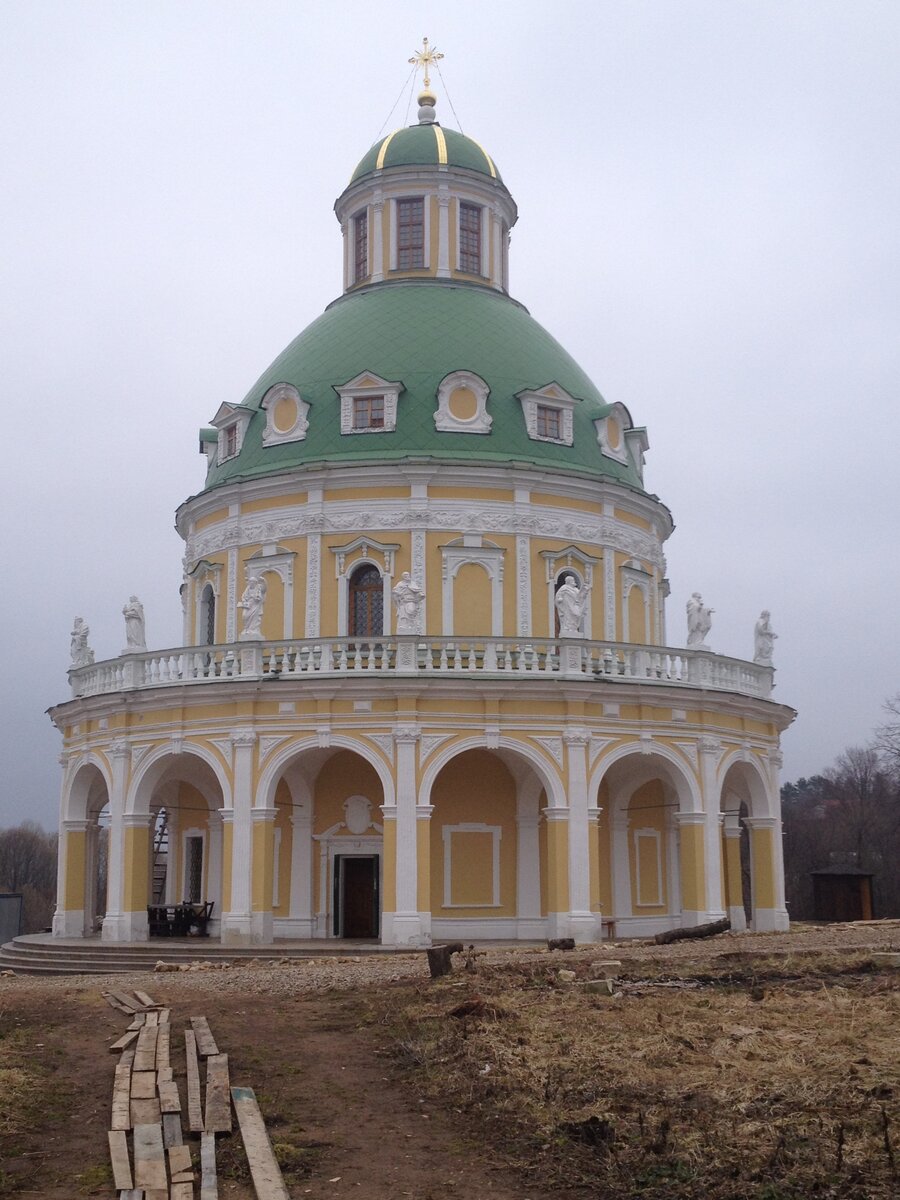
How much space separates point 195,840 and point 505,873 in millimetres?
8617

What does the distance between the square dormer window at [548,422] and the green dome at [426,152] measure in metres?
8.91

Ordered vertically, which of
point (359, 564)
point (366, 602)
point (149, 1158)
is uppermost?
point (359, 564)

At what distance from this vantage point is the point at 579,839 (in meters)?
27.3

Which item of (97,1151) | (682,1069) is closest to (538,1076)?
(682,1069)

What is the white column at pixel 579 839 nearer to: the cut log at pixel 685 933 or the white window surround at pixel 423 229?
the cut log at pixel 685 933

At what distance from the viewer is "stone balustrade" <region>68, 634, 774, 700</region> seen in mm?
27641

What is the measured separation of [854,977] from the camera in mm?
17203

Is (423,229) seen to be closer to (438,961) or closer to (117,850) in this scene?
(117,850)

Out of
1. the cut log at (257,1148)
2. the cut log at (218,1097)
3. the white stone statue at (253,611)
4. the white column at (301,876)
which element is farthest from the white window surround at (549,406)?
the cut log at (257,1148)

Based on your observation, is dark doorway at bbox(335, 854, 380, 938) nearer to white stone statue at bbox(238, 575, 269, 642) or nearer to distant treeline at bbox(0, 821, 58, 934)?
white stone statue at bbox(238, 575, 269, 642)

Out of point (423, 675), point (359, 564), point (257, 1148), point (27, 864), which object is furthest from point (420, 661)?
point (27, 864)

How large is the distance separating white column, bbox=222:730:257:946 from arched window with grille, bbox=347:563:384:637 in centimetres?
558

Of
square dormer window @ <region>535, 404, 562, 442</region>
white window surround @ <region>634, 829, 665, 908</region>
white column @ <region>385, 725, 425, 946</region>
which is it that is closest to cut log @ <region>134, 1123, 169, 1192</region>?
white column @ <region>385, 725, 425, 946</region>

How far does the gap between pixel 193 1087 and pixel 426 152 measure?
32.2 m
